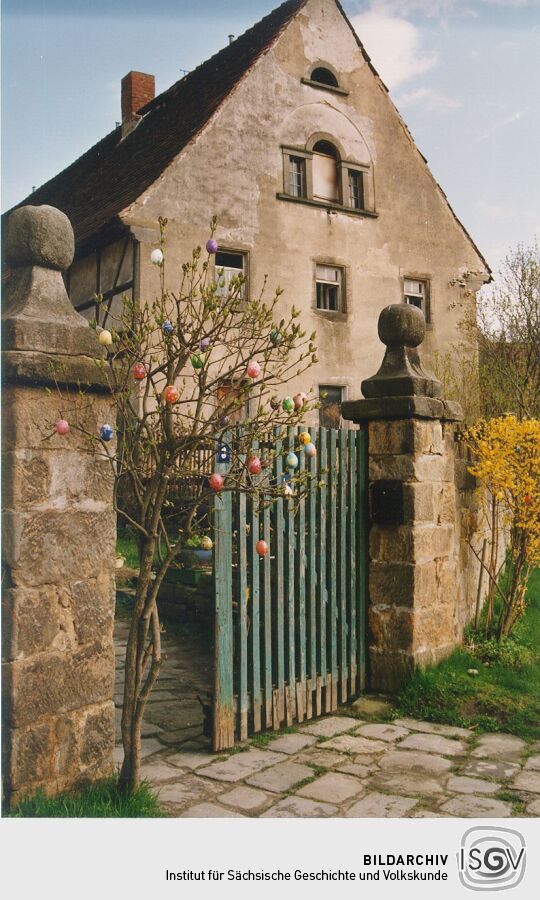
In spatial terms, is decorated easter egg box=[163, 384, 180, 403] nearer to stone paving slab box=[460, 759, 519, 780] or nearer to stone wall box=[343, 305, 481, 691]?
stone paving slab box=[460, 759, 519, 780]

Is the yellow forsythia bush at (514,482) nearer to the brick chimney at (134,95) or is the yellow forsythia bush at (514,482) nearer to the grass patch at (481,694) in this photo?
the grass patch at (481,694)

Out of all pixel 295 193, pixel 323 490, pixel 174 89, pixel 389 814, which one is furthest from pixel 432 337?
pixel 389 814

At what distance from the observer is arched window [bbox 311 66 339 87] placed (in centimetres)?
1261

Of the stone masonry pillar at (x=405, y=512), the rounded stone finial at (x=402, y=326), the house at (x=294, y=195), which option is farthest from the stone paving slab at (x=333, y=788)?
the house at (x=294, y=195)

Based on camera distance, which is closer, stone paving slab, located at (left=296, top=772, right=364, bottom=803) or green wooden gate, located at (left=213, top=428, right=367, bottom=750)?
stone paving slab, located at (left=296, top=772, right=364, bottom=803)

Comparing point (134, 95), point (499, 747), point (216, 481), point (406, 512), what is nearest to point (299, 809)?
point (499, 747)

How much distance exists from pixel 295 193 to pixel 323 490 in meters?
10.2

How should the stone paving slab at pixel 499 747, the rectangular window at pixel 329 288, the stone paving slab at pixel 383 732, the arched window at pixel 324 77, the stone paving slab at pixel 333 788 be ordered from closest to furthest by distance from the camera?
the stone paving slab at pixel 333 788, the stone paving slab at pixel 499 747, the stone paving slab at pixel 383 732, the arched window at pixel 324 77, the rectangular window at pixel 329 288

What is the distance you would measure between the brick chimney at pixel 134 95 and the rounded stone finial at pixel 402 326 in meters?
12.2

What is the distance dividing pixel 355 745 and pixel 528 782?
2.77 ft

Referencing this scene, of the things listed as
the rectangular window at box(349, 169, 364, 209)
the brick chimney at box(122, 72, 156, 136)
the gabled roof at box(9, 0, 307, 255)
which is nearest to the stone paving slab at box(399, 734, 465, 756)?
the gabled roof at box(9, 0, 307, 255)

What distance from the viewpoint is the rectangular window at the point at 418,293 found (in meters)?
15.2

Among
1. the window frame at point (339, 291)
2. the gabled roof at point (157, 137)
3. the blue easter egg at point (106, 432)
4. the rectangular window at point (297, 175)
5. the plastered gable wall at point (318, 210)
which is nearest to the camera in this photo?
the blue easter egg at point (106, 432)

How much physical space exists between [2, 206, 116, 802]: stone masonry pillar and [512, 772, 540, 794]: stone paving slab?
5.76 feet
